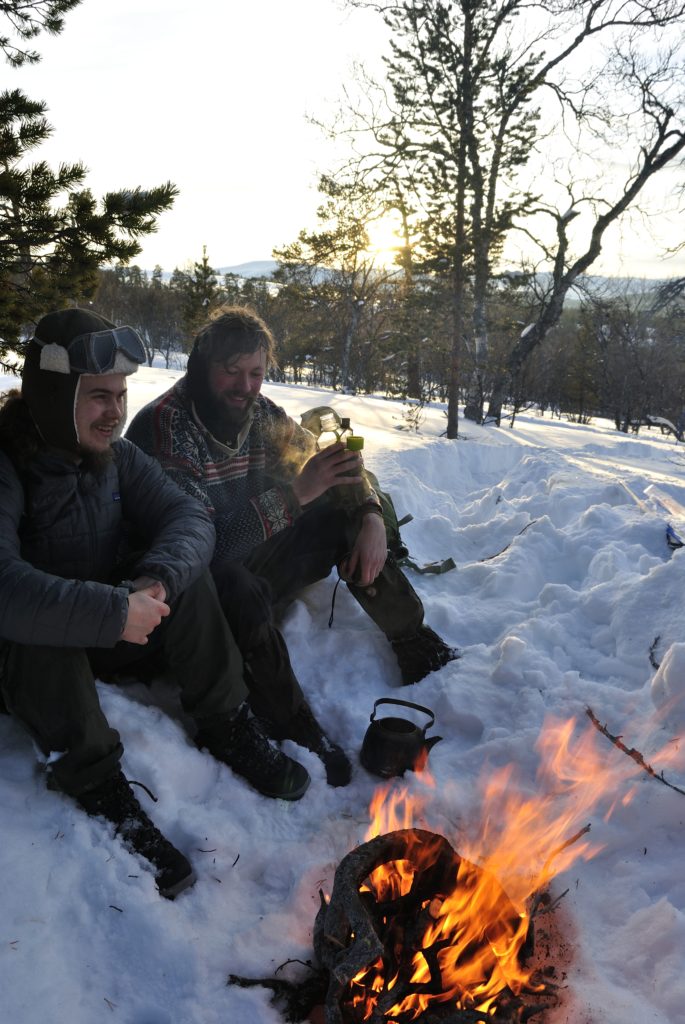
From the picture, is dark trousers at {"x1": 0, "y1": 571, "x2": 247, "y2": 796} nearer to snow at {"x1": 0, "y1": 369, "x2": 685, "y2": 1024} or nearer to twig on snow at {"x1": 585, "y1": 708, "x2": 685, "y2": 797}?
snow at {"x1": 0, "y1": 369, "x2": 685, "y2": 1024}

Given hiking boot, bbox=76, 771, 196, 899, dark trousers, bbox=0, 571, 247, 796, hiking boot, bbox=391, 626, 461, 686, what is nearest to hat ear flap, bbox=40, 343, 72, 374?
dark trousers, bbox=0, 571, 247, 796

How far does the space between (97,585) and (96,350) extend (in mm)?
748

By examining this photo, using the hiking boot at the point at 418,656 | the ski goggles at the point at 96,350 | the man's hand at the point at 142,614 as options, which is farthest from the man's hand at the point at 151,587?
the hiking boot at the point at 418,656

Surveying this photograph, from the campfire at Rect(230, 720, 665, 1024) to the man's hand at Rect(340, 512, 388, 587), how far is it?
122cm

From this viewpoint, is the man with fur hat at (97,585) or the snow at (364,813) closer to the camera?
the snow at (364,813)

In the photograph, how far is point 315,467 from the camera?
287 centimetres

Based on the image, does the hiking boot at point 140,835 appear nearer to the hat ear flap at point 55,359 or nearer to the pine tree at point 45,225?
the hat ear flap at point 55,359

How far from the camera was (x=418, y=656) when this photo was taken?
3018 mm

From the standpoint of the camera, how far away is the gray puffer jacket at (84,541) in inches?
68.0

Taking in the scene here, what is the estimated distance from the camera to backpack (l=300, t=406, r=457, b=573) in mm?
3305

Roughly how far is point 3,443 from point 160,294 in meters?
48.5

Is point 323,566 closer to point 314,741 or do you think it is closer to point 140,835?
point 314,741

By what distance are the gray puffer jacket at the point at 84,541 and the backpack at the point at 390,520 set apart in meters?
1.23

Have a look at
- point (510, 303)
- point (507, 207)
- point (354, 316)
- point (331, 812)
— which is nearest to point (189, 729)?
point (331, 812)
